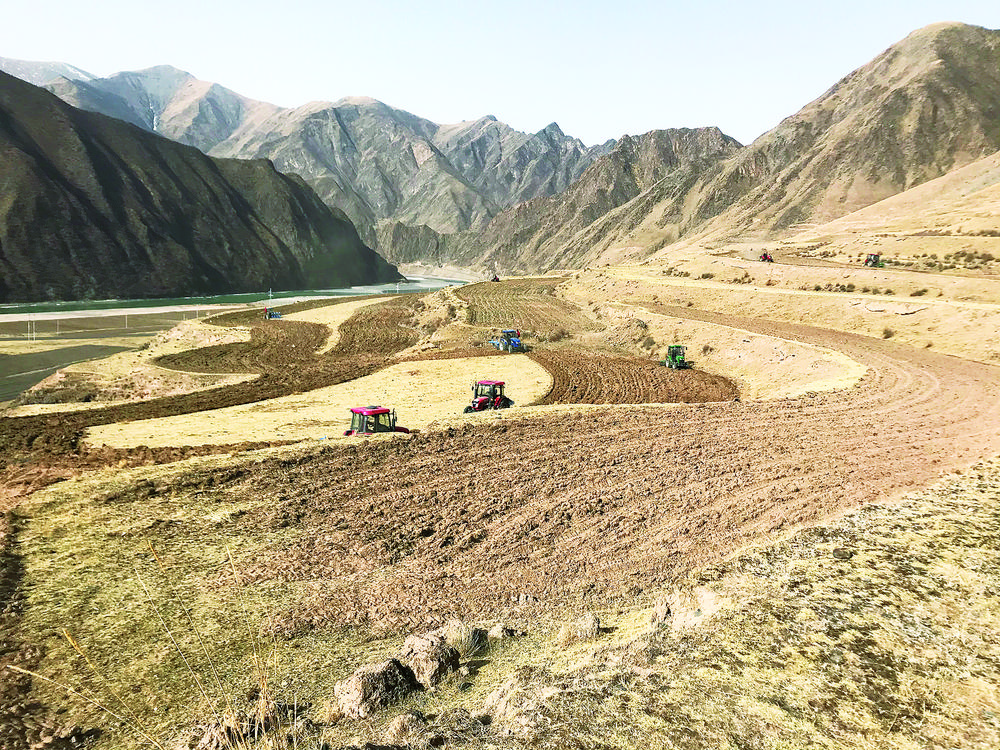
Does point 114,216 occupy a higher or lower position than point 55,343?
higher

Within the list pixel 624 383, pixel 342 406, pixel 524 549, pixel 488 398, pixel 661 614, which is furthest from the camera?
pixel 624 383

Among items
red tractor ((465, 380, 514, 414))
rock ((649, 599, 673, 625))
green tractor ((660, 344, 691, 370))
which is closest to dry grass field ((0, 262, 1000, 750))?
rock ((649, 599, 673, 625))

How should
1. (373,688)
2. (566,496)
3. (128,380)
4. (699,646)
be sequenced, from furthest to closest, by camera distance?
(128,380) → (566,496) → (373,688) → (699,646)

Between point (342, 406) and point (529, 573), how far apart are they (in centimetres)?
1943

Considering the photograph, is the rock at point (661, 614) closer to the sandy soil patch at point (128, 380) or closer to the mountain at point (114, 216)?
the sandy soil patch at point (128, 380)

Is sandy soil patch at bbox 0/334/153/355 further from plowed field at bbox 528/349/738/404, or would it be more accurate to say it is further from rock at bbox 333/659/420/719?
rock at bbox 333/659/420/719

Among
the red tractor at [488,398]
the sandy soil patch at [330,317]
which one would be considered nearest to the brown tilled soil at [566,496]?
the red tractor at [488,398]

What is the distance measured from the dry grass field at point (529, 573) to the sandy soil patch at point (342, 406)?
0.37 metres

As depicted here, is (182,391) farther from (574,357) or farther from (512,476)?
(512,476)

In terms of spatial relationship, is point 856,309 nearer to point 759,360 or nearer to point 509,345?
point 759,360

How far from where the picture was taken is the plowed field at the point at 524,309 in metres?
58.0

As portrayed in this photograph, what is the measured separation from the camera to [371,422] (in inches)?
826

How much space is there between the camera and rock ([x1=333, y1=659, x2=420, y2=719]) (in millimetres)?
7262

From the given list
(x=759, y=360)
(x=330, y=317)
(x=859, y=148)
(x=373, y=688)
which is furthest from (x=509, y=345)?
(x=859, y=148)
